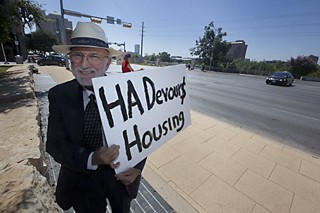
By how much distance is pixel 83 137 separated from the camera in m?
1.30

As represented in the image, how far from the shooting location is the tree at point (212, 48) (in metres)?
44.0

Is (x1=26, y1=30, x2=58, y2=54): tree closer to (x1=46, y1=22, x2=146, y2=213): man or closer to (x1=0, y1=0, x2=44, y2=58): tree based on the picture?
(x1=0, y1=0, x2=44, y2=58): tree

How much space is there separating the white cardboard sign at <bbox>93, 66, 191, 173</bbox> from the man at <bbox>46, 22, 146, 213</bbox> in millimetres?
112

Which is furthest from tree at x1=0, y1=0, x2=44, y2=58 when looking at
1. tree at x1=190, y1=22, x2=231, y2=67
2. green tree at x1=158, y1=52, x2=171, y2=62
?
green tree at x1=158, y1=52, x2=171, y2=62

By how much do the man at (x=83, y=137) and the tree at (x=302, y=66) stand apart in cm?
4822

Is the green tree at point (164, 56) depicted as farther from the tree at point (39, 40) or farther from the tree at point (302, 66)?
the tree at point (302, 66)

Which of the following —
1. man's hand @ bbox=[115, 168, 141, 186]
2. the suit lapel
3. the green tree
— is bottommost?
man's hand @ bbox=[115, 168, 141, 186]

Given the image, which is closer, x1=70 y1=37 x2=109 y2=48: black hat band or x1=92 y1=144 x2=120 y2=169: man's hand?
x1=92 y1=144 x2=120 y2=169: man's hand

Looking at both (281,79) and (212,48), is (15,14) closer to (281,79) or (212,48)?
(281,79)

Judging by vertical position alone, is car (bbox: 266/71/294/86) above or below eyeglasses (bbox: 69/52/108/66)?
below

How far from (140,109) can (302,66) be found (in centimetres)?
4859

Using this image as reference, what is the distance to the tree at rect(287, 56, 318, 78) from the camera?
36219 millimetres

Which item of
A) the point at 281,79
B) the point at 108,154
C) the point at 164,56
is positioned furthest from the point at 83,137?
the point at 164,56

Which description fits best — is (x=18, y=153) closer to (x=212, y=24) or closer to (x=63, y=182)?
(x=63, y=182)
